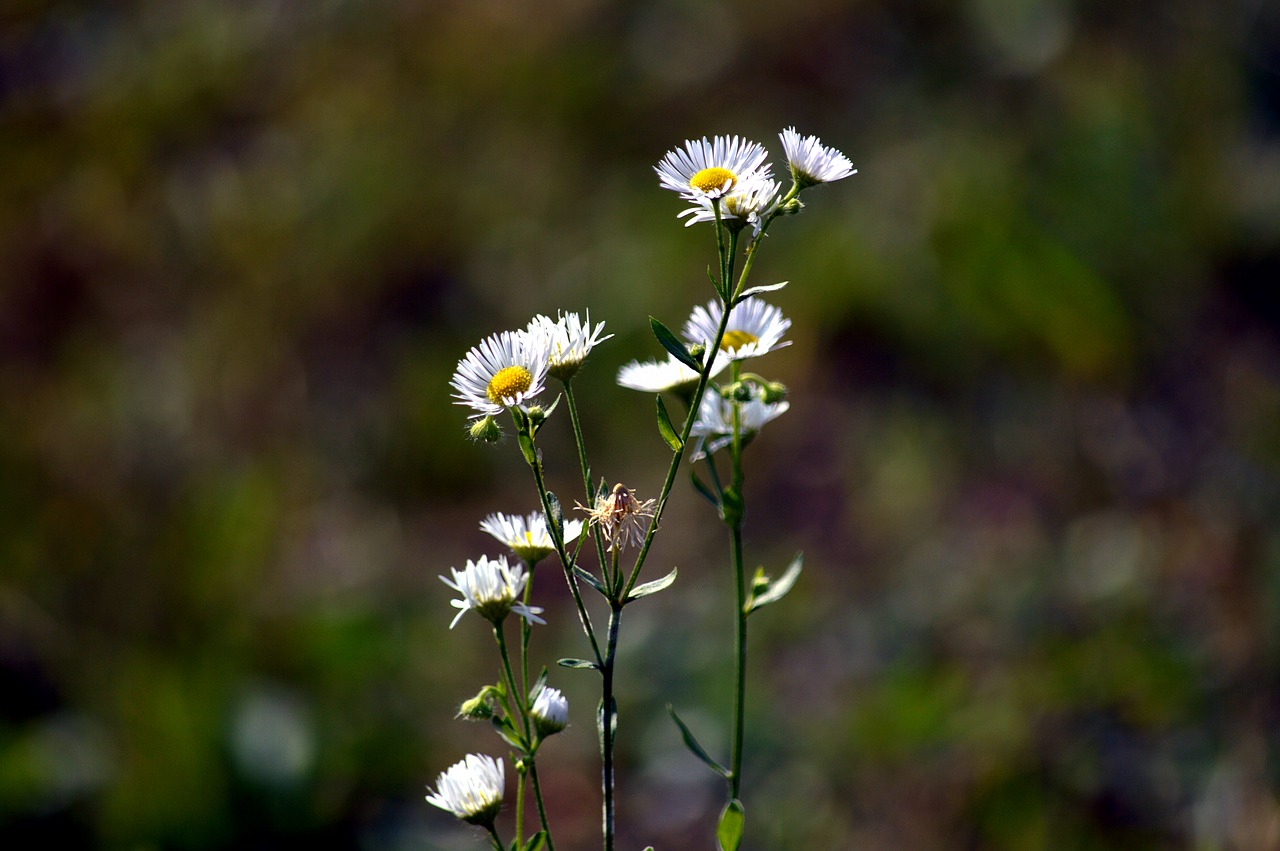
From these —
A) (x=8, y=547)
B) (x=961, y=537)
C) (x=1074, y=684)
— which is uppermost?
(x=8, y=547)

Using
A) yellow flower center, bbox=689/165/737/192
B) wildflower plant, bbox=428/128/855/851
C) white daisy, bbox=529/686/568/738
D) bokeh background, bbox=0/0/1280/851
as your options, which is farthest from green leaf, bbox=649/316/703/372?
bokeh background, bbox=0/0/1280/851

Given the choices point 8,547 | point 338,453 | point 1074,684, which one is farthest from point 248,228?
point 1074,684

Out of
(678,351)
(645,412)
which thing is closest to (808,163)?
(678,351)

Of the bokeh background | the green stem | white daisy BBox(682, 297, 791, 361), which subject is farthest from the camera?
the bokeh background

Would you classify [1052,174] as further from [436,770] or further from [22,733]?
[22,733]

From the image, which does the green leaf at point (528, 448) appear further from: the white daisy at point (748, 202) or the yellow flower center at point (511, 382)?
the white daisy at point (748, 202)

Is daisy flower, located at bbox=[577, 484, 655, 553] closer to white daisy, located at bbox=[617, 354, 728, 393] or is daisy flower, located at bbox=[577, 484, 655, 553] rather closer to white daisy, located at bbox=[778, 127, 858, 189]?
white daisy, located at bbox=[617, 354, 728, 393]
